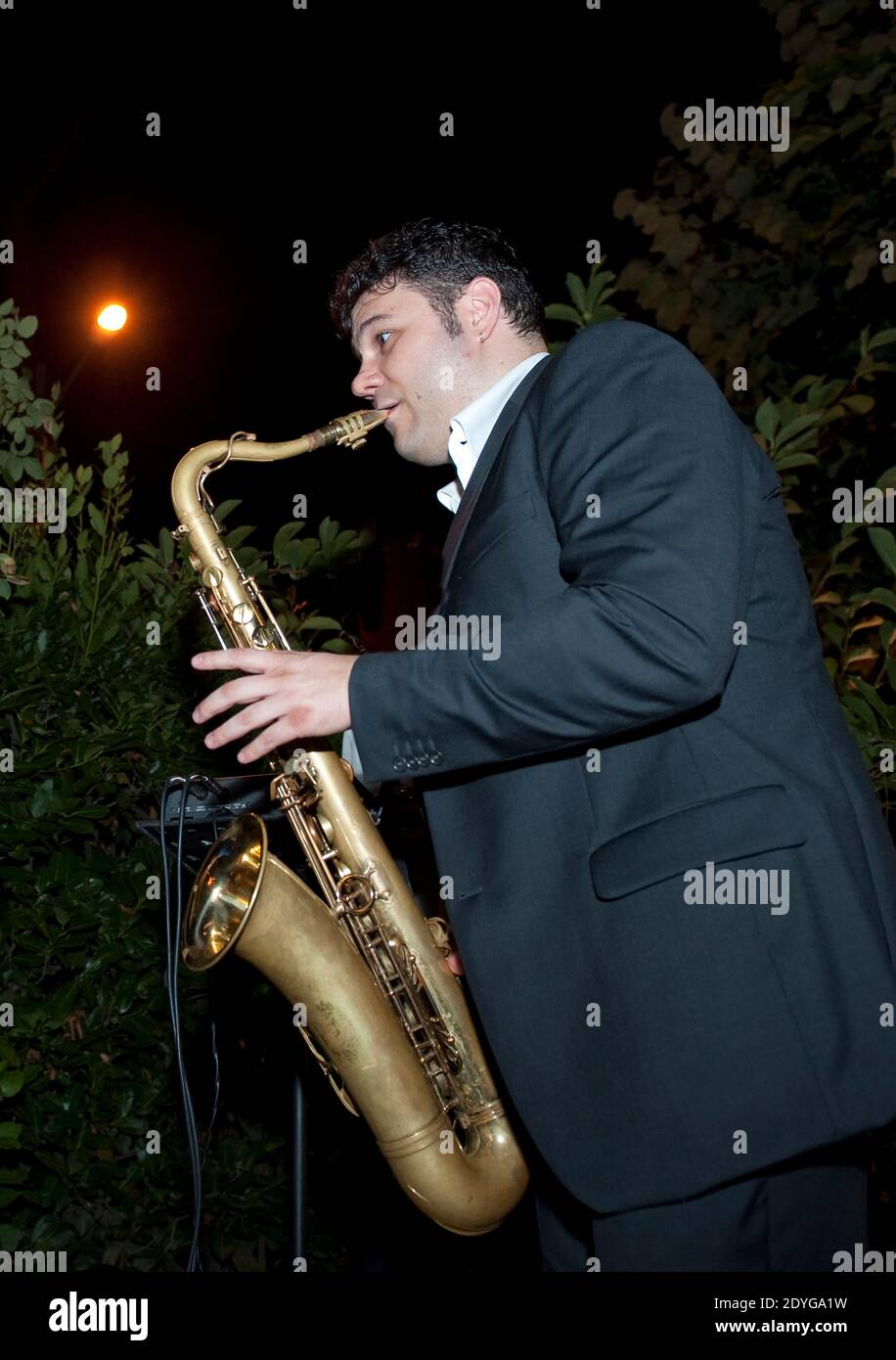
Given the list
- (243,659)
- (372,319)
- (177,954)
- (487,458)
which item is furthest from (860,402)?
(177,954)

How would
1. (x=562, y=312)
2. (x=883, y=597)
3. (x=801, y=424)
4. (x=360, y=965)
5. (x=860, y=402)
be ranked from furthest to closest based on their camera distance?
(x=860, y=402) < (x=562, y=312) < (x=801, y=424) < (x=883, y=597) < (x=360, y=965)

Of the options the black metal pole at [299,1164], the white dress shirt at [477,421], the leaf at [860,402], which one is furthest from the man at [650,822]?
the leaf at [860,402]

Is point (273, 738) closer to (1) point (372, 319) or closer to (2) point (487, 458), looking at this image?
(2) point (487, 458)

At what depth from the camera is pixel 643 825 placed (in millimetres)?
1784

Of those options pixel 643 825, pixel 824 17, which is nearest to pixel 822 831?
pixel 643 825

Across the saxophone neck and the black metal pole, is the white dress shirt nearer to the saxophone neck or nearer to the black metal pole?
the saxophone neck

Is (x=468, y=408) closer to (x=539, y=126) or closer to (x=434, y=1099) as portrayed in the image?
(x=434, y=1099)

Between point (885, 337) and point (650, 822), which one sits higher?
point (885, 337)

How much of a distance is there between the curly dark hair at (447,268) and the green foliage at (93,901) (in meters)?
1.03

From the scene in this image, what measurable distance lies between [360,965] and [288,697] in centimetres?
95

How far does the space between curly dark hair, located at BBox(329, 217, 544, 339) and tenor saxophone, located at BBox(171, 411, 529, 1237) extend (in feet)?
0.96

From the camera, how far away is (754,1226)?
1.76 m

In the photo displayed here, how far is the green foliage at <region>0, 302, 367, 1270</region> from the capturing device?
296cm

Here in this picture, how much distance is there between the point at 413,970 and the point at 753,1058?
115 cm
